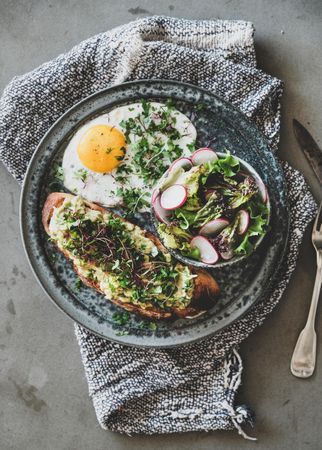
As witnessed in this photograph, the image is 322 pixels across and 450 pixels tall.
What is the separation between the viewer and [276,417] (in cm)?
297

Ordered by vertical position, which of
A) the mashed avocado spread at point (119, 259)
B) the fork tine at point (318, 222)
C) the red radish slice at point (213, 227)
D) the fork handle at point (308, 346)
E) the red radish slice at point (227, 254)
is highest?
the red radish slice at point (213, 227)

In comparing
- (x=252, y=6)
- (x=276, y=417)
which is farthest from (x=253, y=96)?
(x=276, y=417)

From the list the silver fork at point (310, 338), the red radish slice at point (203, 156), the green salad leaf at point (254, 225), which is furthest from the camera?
the silver fork at point (310, 338)

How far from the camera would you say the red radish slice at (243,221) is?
253cm

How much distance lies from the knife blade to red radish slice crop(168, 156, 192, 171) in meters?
0.70

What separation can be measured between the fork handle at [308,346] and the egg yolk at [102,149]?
1222 mm

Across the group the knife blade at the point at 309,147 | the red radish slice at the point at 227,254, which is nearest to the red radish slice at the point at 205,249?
the red radish slice at the point at 227,254

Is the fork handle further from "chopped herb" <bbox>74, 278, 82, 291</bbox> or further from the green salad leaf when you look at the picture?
"chopped herb" <bbox>74, 278, 82, 291</bbox>

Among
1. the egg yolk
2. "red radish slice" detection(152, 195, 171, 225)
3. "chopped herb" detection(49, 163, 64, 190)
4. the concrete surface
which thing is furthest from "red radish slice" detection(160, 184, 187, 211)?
the concrete surface

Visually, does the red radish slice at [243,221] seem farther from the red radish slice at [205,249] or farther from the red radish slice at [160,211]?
the red radish slice at [160,211]

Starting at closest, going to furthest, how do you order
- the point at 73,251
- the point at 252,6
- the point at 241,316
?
the point at 73,251 < the point at 241,316 < the point at 252,6

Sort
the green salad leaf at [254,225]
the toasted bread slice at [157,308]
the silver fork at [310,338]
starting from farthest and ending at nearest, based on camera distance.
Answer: the silver fork at [310,338] < the toasted bread slice at [157,308] < the green salad leaf at [254,225]

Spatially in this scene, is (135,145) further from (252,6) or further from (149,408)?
(149,408)

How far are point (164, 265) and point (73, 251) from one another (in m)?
Result: 0.47
